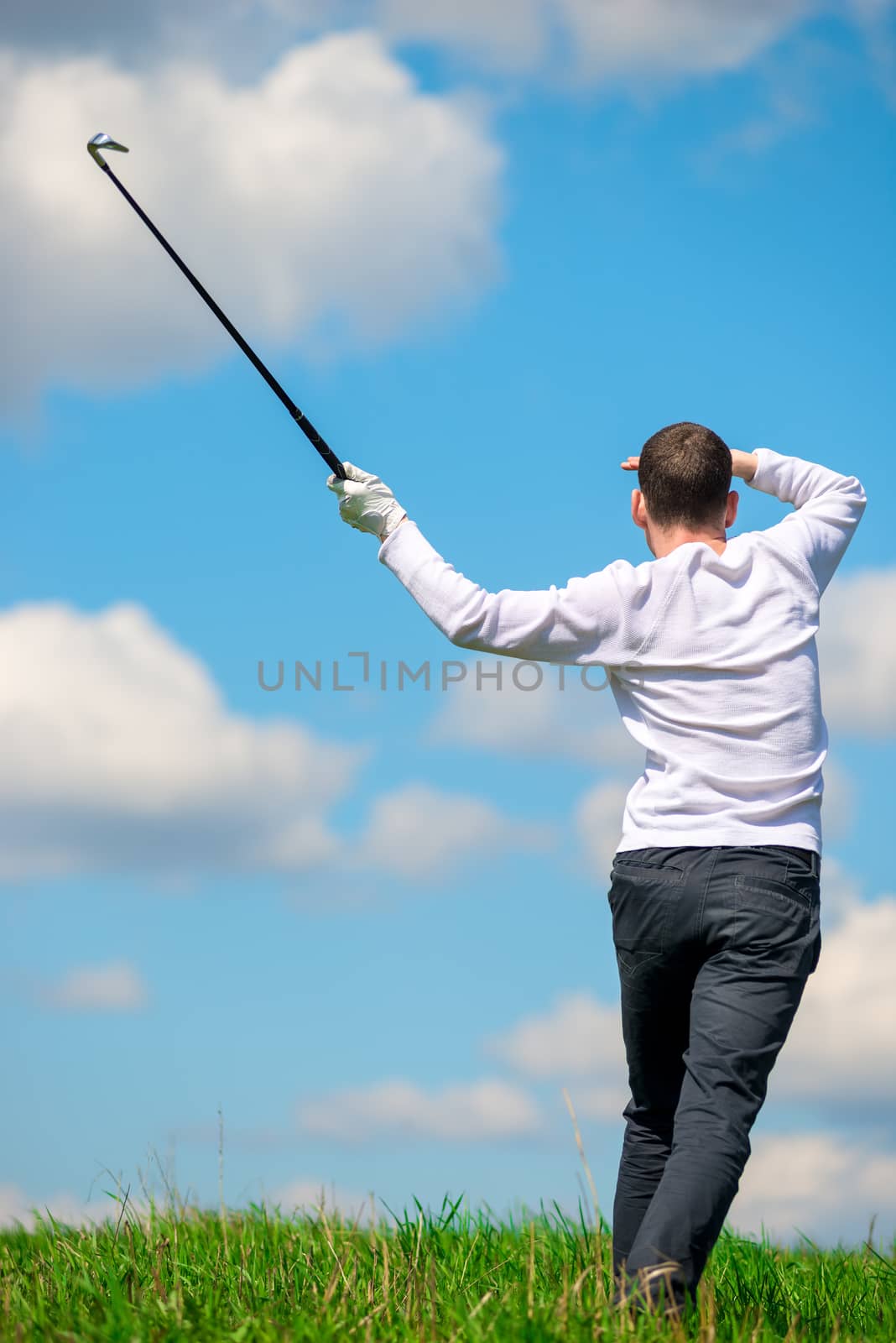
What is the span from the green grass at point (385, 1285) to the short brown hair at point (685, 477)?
2.20m

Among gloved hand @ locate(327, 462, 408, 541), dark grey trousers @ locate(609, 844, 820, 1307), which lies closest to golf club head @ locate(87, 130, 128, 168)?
gloved hand @ locate(327, 462, 408, 541)

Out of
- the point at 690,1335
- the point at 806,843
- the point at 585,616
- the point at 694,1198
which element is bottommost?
the point at 690,1335

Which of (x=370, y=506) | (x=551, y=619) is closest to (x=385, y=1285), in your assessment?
(x=551, y=619)

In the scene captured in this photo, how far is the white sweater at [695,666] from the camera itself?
394cm

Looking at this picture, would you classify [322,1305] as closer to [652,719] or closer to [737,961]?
[737,961]

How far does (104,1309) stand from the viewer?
3457mm

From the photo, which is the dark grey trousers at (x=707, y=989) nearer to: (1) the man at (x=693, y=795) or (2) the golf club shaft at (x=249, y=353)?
(1) the man at (x=693, y=795)

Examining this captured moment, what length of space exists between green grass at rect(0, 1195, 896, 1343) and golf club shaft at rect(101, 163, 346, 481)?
2.56 meters

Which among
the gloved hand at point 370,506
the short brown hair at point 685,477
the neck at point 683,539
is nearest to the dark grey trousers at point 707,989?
the neck at point 683,539

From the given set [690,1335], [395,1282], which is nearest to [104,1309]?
[395,1282]

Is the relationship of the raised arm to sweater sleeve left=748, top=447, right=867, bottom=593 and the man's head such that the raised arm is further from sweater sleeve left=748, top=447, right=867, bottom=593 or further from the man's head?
sweater sleeve left=748, top=447, right=867, bottom=593

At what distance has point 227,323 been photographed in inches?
202

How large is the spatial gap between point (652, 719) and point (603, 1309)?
64.3 inches

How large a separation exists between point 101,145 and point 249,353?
3.88ft
